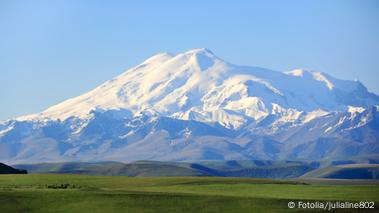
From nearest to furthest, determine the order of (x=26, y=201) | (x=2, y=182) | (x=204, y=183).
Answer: (x=26, y=201), (x=2, y=182), (x=204, y=183)

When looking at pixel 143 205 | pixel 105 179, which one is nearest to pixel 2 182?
pixel 105 179

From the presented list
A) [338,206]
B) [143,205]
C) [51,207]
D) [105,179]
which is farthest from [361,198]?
[105,179]

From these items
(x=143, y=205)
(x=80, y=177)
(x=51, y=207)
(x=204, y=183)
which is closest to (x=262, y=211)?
(x=143, y=205)

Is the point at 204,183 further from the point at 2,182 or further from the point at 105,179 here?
the point at 2,182

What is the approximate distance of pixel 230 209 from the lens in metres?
106

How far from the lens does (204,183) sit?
155 m

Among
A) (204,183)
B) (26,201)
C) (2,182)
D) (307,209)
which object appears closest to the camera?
(307,209)

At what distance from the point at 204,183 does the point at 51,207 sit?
50.4 m

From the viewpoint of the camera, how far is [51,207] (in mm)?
108125

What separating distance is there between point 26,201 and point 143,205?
47.7ft

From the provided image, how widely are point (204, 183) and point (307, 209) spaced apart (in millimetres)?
52515

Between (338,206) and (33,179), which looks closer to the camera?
(338,206)

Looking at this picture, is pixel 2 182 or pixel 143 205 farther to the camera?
pixel 2 182

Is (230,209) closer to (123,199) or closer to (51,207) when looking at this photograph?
(123,199)
